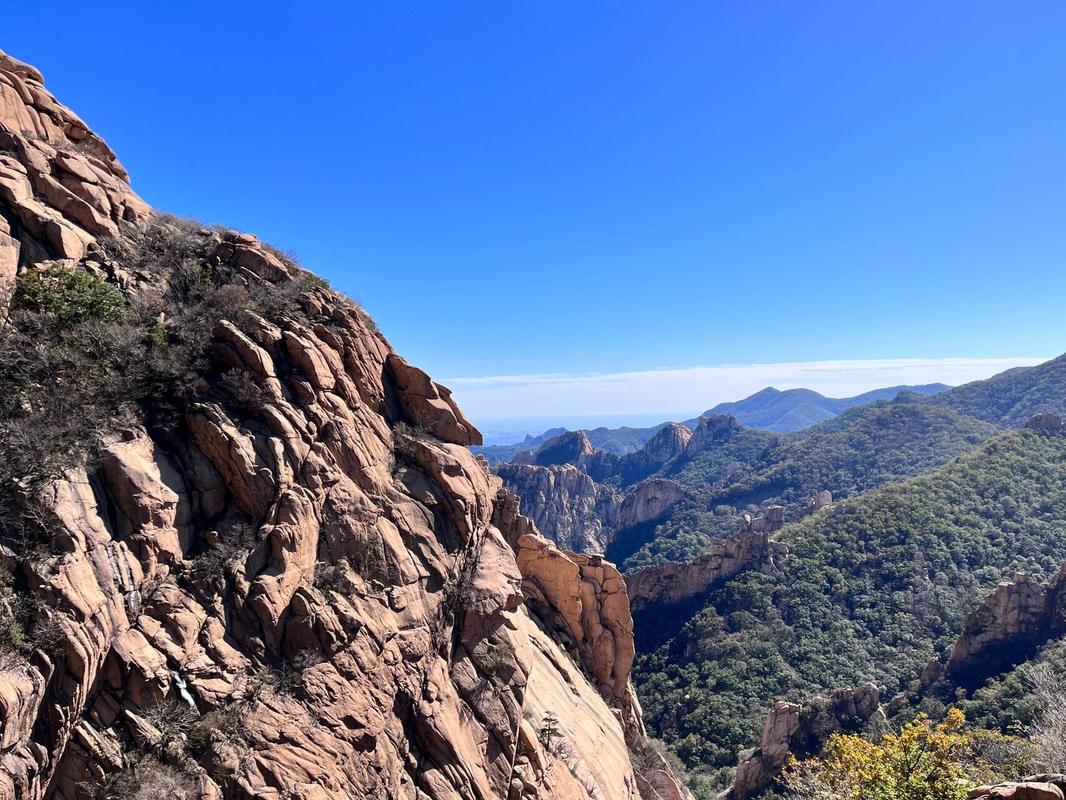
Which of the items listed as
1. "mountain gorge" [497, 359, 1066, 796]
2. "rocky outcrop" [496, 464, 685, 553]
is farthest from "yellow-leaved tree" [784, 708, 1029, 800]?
"rocky outcrop" [496, 464, 685, 553]

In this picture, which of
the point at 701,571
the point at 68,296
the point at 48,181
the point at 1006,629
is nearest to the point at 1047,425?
the point at 1006,629

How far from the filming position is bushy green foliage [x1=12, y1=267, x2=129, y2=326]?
14.4 metres

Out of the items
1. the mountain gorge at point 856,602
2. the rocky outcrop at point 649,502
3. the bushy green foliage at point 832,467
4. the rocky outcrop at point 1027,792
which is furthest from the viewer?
the rocky outcrop at point 649,502

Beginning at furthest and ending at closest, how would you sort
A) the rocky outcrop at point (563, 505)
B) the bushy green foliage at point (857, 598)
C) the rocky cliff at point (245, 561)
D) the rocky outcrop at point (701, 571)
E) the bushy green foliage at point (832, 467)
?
1. the rocky outcrop at point (563, 505)
2. the bushy green foliage at point (832, 467)
3. the rocky outcrop at point (701, 571)
4. the bushy green foliage at point (857, 598)
5. the rocky cliff at point (245, 561)

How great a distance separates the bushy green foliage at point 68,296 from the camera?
14438 mm

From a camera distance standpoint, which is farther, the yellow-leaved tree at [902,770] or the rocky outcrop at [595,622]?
the rocky outcrop at [595,622]

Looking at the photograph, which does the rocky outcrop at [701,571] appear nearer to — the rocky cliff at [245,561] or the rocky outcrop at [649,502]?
the rocky cliff at [245,561]

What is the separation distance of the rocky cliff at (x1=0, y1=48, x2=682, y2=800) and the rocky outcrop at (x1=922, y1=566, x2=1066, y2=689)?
141 feet

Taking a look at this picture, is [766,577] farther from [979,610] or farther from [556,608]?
[556,608]

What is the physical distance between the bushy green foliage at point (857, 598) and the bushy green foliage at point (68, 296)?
56.9m

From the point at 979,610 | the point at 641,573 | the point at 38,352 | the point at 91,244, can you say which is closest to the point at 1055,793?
the point at 38,352

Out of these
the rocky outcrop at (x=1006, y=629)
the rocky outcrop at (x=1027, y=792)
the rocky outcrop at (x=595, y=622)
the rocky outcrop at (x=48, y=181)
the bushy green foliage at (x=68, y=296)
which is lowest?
the rocky outcrop at (x=1006, y=629)

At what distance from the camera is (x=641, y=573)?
75875mm

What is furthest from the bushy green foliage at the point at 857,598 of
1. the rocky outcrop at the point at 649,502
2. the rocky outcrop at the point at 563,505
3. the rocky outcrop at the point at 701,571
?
the rocky outcrop at the point at 563,505
